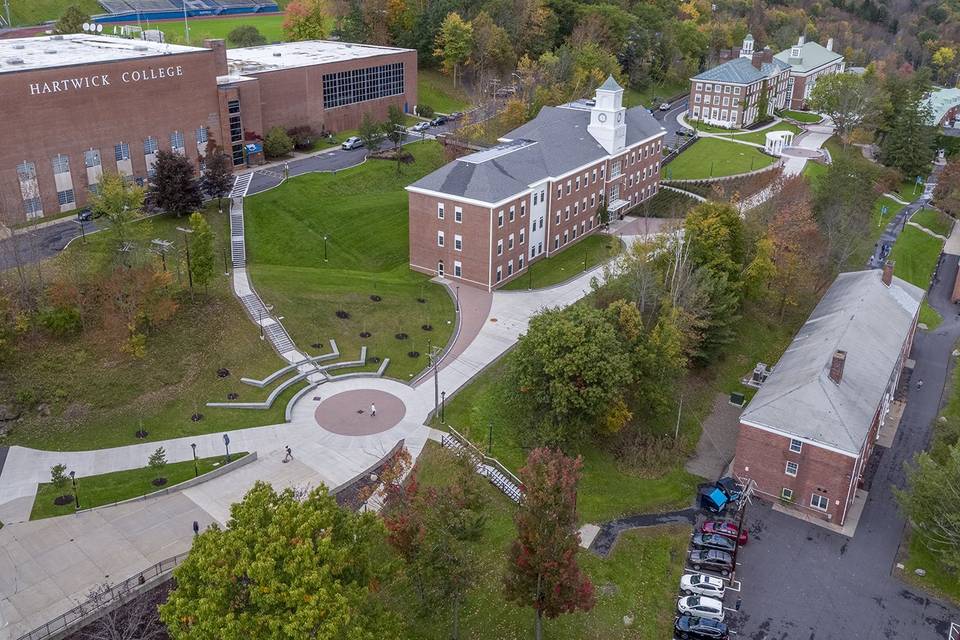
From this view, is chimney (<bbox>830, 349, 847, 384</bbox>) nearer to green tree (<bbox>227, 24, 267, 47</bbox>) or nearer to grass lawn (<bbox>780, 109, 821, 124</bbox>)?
grass lawn (<bbox>780, 109, 821, 124</bbox>)

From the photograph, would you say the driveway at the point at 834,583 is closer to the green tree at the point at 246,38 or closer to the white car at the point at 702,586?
the white car at the point at 702,586

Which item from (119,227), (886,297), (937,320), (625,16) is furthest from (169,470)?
(625,16)

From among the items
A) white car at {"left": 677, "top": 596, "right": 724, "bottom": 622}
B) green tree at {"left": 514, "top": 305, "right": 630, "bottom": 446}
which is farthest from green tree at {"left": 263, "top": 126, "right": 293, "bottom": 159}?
white car at {"left": 677, "top": 596, "right": 724, "bottom": 622}

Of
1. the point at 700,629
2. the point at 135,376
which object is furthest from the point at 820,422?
the point at 135,376

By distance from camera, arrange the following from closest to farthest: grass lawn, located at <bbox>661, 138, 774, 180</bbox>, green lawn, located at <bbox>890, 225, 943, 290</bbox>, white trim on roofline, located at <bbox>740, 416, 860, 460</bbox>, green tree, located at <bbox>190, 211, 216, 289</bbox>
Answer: white trim on roofline, located at <bbox>740, 416, 860, 460</bbox> → green tree, located at <bbox>190, 211, 216, 289</bbox> → green lawn, located at <bbox>890, 225, 943, 290</bbox> → grass lawn, located at <bbox>661, 138, 774, 180</bbox>

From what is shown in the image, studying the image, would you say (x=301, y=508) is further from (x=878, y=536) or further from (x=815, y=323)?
(x=815, y=323)
